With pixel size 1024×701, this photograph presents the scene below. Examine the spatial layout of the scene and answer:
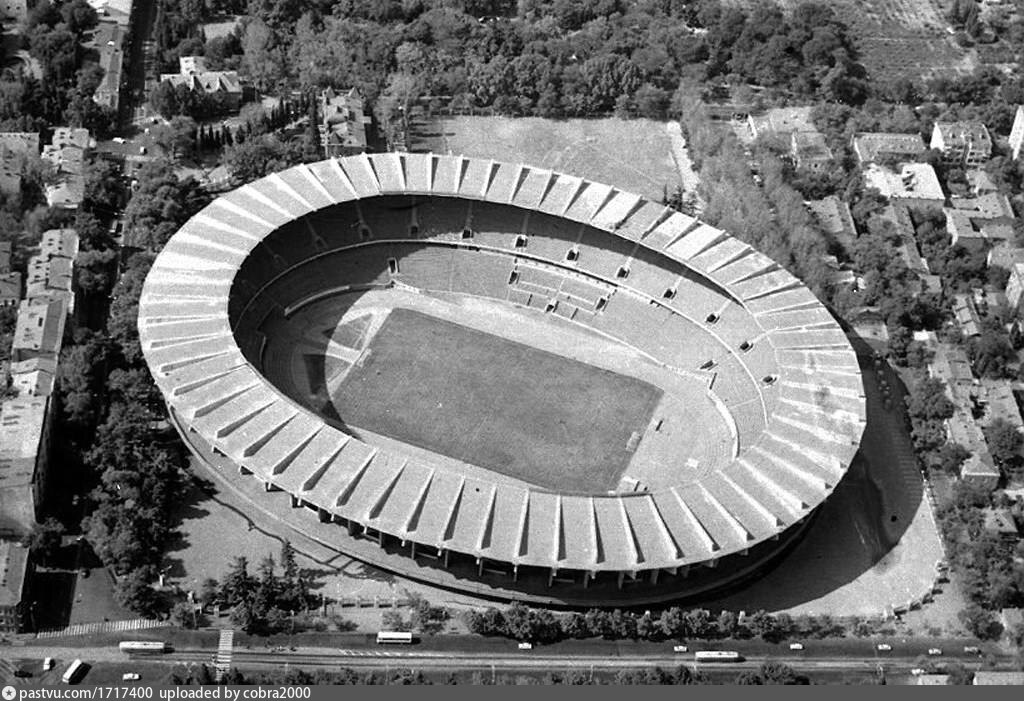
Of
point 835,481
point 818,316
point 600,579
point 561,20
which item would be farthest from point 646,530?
point 561,20

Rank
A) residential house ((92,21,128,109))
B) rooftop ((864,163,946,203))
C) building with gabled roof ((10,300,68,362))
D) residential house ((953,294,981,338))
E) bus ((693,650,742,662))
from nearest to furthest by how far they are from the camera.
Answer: bus ((693,650,742,662)) → building with gabled roof ((10,300,68,362)) → residential house ((953,294,981,338)) → rooftop ((864,163,946,203)) → residential house ((92,21,128,109))

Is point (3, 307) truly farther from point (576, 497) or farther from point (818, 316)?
point (818, 316)

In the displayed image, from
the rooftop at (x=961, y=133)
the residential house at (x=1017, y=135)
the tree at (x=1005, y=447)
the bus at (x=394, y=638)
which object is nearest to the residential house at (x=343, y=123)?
the bus at (x=394, y=638)

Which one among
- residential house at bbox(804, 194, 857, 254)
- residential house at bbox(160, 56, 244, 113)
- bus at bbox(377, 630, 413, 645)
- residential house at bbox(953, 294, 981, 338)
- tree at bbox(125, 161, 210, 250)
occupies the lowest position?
bus at bbox(377, 630, 413, 645)

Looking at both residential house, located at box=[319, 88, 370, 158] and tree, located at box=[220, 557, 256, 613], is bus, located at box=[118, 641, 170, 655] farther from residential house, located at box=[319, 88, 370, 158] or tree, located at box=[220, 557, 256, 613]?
residential house, located at box=[319, 88, 370, 158]

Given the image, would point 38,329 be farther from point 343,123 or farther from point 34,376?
point 343,123

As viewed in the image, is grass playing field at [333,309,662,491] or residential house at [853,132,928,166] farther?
residential house at [853,132,928,166]

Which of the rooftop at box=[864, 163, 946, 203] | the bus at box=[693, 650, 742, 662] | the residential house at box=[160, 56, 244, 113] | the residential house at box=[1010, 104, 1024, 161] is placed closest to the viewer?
the bus at box=[693, 650, 742, 662]

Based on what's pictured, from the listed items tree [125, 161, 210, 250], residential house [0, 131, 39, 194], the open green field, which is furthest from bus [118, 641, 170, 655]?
the open green field
